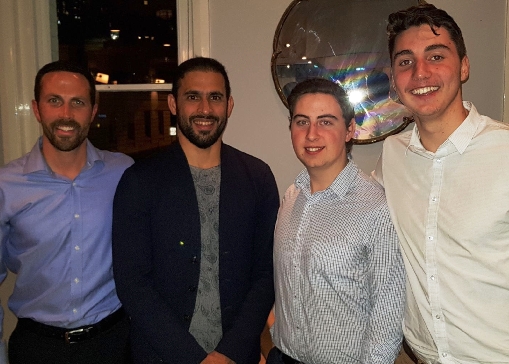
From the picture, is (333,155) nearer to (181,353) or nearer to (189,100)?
(189,100)

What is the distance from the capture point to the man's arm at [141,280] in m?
1.45

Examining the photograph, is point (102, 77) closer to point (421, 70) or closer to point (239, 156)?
point (239, 156)

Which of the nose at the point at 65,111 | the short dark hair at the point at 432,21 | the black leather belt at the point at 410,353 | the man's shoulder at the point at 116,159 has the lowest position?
the black leather belt at the point at 410,353

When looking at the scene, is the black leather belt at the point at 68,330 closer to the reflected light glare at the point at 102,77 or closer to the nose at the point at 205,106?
the nose at the point at 205,106

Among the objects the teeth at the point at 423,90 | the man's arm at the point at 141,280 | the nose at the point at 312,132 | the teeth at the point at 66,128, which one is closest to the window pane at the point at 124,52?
the teeth at the point at 66,128

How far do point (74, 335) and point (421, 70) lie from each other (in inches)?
57.0

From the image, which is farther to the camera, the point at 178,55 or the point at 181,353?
the point at 178,55

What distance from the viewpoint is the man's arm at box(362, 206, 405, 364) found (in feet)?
4.02

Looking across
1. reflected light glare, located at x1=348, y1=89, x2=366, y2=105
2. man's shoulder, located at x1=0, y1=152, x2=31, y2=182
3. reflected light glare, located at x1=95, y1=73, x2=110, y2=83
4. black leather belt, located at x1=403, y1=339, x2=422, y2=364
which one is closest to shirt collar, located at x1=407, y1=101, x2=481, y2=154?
black leather belt, located at x1=403, y1=339, x2=422, y2=364

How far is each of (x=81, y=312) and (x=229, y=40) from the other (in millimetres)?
1453

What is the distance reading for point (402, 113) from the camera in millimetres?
2156

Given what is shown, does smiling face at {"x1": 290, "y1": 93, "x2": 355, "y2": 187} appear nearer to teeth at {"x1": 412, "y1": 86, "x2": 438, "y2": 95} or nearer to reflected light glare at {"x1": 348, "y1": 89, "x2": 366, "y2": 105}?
teeth at {"x1": 412, "y1": 86, "x2": 438, "y2": 95}

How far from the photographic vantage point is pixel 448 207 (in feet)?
4.06

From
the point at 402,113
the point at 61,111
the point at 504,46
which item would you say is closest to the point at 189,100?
the point at 61,111
